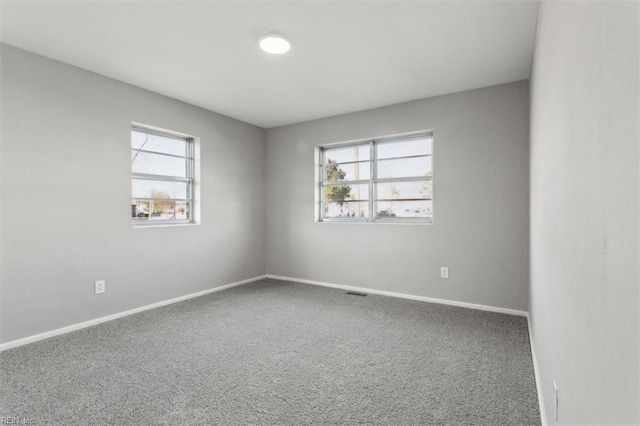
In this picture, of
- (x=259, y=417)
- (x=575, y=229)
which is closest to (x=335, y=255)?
(x=259, y=417)

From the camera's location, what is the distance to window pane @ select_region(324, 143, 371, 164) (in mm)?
4711

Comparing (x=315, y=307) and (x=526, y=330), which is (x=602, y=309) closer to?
(x=526, y=330)

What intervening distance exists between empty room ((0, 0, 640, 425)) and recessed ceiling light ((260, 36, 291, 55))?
0.06 ft

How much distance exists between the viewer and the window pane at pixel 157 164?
12.4 ft

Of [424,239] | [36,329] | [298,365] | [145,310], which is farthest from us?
[424,239]

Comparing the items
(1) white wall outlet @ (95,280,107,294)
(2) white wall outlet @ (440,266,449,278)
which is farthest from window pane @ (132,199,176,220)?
(2) white wall outlet @ (440,266,449,278)

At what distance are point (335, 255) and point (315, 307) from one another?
1104 millimetres

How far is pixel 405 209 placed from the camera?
172 inches

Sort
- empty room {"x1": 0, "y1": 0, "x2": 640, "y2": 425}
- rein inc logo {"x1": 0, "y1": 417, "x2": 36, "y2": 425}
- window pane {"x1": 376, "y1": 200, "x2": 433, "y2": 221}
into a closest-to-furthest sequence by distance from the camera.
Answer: empty room {"x1": 0, "y1": 0, "x2": 640, "y2": 425} < rein inc logo {"x1": 0, "y1": 417, "x2": 36, "y2": 425} < window pane {"x1": 376, "y1": 200, "x2": 433, "y2": 221}

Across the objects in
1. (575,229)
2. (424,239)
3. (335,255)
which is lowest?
(335,255)

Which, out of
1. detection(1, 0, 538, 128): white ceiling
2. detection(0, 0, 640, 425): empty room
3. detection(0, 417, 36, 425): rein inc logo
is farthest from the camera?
detection(1, 0, 538, 128): white ceiling

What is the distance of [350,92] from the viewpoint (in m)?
3.84

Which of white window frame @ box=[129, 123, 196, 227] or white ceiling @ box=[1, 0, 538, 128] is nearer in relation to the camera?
white ceiling @ box=[1, 0, 538, 128]

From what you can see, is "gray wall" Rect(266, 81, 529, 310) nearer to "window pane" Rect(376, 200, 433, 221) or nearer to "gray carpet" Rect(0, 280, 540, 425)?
"window pane" Rect(376, 200, 433, 221)
